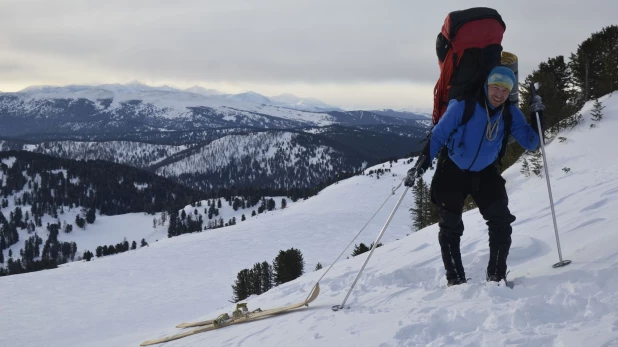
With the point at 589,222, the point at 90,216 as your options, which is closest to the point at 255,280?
the point at 589,222

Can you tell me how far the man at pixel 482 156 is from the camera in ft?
13.8

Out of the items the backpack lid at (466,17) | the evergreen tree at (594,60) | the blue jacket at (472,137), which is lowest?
the blue jacket at (472,137)

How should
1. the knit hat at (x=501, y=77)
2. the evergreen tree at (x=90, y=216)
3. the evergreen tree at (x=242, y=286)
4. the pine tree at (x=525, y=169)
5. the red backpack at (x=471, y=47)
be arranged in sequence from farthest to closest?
the evergreen tree at (x=90, y=216)
the evergreen tree at (x=242, y=286)
the pine tree at (x=525, y=169)
the red backpack at (x=471, y=47)
the knit hat at (x=501, y=77)

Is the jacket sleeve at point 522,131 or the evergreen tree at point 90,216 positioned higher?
the jacket sleeve at point 522,131

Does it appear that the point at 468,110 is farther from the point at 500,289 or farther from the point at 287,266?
the point at 287,266

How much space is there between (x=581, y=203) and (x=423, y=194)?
26.7 metres

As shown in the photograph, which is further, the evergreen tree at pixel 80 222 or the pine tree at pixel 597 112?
the evergreen tree at pixel 80 222

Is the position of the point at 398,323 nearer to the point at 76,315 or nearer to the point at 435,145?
the point at 435,145

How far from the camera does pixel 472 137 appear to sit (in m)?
4.25

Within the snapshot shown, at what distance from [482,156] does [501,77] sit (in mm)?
847

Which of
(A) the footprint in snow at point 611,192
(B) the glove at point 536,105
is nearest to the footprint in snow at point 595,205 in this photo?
(A) the footprint in snow at point 611,192

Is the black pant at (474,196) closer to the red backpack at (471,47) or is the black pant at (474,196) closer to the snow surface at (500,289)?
the snow surface at (500,289)

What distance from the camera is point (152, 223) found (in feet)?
574

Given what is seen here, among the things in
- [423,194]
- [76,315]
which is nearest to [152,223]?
[76,315]
